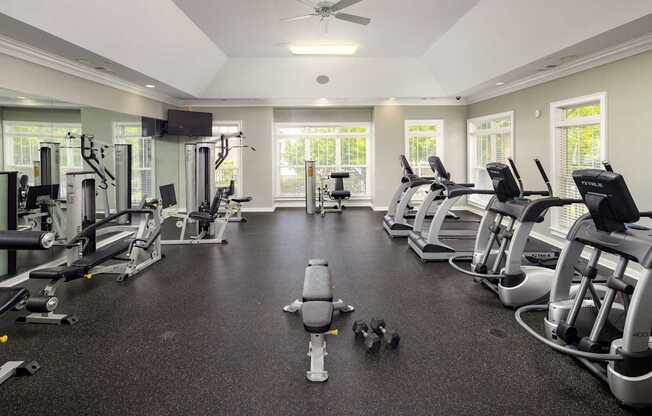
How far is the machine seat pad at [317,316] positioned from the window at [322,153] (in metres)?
7.78

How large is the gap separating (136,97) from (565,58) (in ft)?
21.8

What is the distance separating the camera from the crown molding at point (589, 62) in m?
4.32

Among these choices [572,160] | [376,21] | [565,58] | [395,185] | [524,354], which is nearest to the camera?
[524,354]

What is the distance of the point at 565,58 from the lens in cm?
518

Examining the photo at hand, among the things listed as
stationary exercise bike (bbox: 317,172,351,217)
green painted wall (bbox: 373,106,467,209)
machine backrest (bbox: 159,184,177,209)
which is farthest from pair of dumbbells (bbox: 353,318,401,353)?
green painted wall (bbox: 373,106,467,209)

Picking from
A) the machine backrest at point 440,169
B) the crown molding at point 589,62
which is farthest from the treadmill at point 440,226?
the crown molding at point 589,62

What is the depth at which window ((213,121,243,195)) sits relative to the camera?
9.78 meters

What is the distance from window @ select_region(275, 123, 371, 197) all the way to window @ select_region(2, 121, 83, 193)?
18.1 feet

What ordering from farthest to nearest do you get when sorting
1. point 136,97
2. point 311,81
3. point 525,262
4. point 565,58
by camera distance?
point 311,81
point 136,97
point 565,58
point 525,262

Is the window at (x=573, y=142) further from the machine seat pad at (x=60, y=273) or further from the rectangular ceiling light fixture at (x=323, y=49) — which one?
the machine seat pad at (x=60, y=273)

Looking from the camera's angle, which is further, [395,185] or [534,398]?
[395,185]

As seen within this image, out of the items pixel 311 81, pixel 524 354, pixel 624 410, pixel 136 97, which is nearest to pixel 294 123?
pixel 311 81

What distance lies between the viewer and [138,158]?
287 inches

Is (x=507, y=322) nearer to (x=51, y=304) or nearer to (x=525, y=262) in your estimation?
(x=525, y=262)
